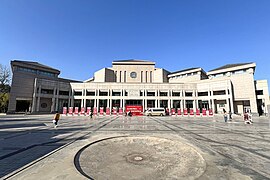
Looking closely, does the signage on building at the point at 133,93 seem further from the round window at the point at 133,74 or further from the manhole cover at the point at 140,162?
the manhole cover at the point at 140,162

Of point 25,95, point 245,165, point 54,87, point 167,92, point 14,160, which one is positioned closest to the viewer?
point 245,165

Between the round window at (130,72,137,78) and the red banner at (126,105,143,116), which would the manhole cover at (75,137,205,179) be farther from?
the round window at (130,72,137,78)

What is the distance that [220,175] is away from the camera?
3758 millimetres

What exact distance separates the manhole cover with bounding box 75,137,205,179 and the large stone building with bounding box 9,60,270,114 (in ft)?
141

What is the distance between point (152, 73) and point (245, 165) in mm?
63191

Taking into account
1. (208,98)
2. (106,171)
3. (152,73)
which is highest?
(152,73)

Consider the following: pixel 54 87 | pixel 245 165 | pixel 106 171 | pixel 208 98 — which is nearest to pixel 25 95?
pixel 54 87

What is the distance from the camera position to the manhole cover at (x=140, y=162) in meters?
4.12

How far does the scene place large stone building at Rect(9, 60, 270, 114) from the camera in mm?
43719

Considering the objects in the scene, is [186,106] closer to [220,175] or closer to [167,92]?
[167,92]

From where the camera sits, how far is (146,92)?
52.0 metres

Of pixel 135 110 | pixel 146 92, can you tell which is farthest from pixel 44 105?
pixel 146 92

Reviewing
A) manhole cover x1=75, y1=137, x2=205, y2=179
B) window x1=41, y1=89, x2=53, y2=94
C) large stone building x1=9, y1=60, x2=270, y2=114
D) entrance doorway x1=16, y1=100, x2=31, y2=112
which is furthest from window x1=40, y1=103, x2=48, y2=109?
manhole cover x1=75, y1=137, x2=205, y2=179

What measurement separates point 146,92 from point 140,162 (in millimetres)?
47127
